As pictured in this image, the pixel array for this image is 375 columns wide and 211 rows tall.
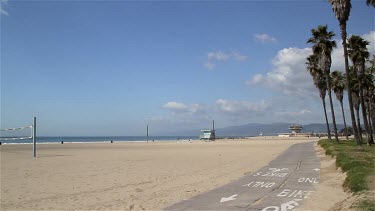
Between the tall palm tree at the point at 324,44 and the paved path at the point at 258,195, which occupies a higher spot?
the tall palm tree at the point at 324,44

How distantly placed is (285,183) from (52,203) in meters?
7.71

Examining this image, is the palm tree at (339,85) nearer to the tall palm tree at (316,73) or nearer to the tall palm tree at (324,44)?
the tall palm tree at (316,73)

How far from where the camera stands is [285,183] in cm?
1345

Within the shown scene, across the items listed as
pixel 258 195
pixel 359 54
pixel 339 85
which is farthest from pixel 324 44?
pixel 258 195

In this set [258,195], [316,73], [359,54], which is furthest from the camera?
[316,73]

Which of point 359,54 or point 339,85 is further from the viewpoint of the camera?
point 339,85

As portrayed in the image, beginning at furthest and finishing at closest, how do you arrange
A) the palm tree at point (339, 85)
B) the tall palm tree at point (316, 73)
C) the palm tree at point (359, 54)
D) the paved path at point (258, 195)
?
1. the palm tree at point (339, 85)
2. the tall palm tree at point (316, 73)
3. the palm tree at point (359, 54)
4. the paved path at point (258, 195)

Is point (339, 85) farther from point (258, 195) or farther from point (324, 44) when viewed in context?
point (258, 195)

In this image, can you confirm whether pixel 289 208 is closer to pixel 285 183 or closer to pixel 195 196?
pixel 195 196

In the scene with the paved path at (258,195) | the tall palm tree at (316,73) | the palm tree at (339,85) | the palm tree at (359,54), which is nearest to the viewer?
the paved path at (258,195)

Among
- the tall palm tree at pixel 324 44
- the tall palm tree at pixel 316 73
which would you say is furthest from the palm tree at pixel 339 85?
the tall palm tree at pixel 324 44

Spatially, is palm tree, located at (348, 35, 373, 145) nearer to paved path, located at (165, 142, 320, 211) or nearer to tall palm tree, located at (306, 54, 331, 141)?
tall palm tree, located at (306, 54, 331, 141)

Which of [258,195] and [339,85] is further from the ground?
[339,85]

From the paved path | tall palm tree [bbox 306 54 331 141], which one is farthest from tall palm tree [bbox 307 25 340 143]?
the paved path
